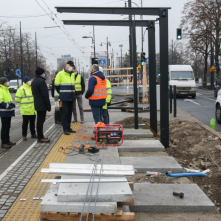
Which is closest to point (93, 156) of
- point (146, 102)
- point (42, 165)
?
point (42, 165)

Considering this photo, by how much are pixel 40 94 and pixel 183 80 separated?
22.8 meters

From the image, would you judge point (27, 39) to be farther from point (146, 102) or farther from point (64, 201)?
point (64, 201)

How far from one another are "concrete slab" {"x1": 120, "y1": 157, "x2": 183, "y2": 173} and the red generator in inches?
45.6

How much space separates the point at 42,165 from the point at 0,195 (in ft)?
5.30

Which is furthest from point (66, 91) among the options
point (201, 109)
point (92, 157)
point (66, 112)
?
point (201, 109)

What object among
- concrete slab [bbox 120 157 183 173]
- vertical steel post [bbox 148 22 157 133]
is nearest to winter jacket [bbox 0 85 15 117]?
concrete slab [bbox 120 157 183 173]

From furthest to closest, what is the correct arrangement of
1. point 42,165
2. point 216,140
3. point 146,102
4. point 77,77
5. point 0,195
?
point 146,102, point 77,77, point 216,140, point 42,165, point 0,195

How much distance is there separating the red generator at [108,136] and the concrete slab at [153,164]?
3.80 feet

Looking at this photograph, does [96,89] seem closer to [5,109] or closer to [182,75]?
[5,109]

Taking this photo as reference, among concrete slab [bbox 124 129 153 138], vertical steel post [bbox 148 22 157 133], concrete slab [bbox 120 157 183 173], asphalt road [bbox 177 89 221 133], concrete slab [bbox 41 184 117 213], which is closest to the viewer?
concrete slab [bbox 41 184 117 213]

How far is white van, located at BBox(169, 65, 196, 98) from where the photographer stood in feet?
96.0

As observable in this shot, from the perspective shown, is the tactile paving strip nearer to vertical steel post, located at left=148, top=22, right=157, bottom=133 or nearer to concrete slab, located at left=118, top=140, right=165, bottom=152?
concrete slab, located at left=118, top=140, right=165, bottom=152

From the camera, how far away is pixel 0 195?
4.97 meters

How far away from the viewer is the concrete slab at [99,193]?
3.79m
